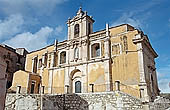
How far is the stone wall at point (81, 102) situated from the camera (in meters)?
13.5

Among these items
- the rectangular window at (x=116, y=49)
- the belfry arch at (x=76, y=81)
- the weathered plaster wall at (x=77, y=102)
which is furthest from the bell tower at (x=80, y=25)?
the weathered plaster wall at (x=77, y=102)

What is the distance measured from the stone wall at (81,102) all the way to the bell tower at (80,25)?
9.70 meters

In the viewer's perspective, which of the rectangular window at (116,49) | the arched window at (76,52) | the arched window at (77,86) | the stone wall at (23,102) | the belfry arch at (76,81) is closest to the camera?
the stone wall at (23,102)

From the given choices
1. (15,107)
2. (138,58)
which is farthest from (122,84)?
(15,107)

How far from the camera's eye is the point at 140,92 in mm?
15320

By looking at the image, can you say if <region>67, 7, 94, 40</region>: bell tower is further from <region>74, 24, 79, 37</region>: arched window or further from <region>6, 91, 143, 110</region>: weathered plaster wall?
<region>6, 91, 143, 110</region>: weathered plaster wall

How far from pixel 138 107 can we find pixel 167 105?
2.22 m

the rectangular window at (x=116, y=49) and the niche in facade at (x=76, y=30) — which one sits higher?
the niche in facade at (x=76, y=30)

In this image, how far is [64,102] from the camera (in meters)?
15.9

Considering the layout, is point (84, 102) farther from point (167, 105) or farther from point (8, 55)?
point (8, 55)

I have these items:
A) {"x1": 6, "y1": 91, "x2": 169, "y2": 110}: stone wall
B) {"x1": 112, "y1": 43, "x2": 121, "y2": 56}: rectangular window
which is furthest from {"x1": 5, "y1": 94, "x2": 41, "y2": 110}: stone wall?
{"x1": 112, "y1": 43, "x2": 121, "y2": 56}: rectangular window

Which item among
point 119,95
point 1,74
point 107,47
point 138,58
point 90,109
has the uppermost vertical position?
point 107,47

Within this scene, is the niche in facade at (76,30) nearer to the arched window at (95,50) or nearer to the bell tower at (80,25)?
the bell tower at (80,25)

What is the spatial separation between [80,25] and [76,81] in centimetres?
773
